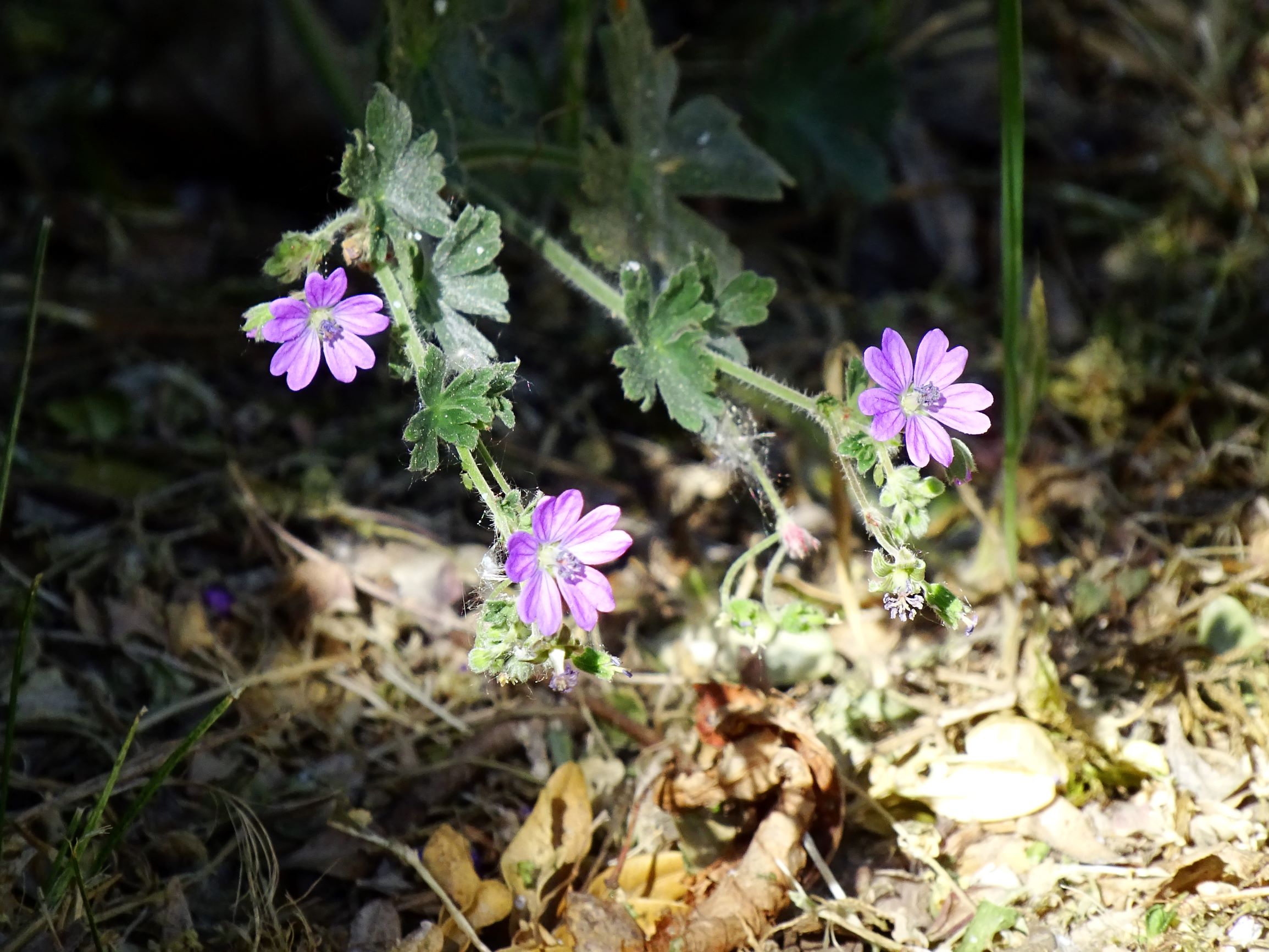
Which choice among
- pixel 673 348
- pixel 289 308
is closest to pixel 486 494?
pixel 289 308

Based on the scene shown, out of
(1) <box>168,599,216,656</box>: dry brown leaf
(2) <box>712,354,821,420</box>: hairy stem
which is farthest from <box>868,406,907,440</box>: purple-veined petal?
(1) <box>168,599,216,656</box>: dry brown leaf

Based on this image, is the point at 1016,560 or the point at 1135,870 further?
the point at 1016,560

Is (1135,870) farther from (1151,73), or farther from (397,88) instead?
(1151,73)

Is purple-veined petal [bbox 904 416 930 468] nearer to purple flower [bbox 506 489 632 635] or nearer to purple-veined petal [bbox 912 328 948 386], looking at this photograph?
purple-veined petal [bbox 912 328 948 386]

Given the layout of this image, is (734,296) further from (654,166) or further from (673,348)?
(654,166)

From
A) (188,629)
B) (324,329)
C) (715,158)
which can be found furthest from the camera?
(715,158)

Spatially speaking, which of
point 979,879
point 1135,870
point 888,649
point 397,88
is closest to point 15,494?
point 397,88
